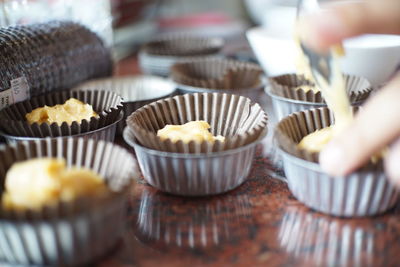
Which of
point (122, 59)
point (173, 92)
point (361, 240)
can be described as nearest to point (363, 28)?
point (361, 240)

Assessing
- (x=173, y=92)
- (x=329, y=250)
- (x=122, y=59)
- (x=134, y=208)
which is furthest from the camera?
(x=122, y=59)

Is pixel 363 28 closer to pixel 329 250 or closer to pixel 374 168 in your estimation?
pixel 374 168

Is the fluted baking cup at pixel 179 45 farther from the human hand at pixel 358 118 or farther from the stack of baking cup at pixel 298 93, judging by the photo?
the human hand at pixel 358 118

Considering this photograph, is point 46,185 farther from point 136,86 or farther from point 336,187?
point 136,86

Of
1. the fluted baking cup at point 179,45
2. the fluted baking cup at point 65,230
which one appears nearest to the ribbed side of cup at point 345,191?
the fluted baking cup at point 65,230

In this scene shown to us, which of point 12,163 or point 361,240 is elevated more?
point 12,163

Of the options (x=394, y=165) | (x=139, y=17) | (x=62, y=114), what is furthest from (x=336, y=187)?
(x=139, y=17)

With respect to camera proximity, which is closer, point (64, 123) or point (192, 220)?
point (192, 220)
